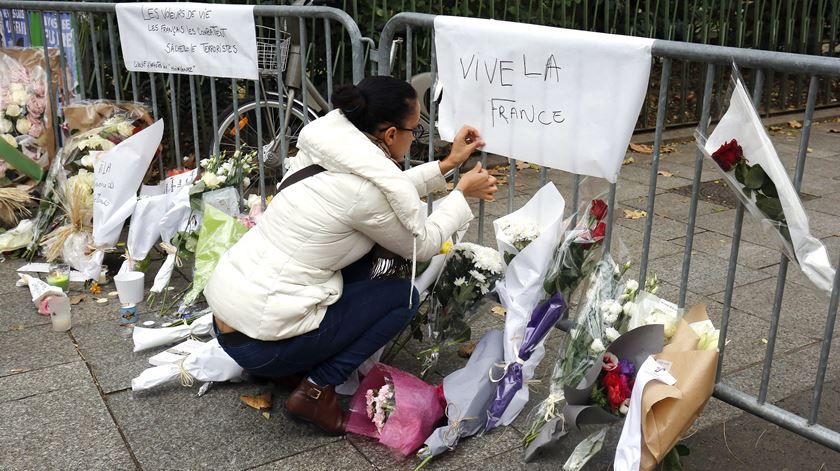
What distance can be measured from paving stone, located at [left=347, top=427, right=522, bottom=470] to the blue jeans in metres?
0.27

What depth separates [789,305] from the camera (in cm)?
432

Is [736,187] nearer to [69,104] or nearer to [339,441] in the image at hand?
[339,441]

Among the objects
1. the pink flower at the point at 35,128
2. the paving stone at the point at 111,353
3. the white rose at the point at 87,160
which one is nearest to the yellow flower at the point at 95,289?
the paving stone at the point at 111,353

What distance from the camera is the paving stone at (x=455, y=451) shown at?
2961 mm

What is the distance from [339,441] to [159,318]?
155cm

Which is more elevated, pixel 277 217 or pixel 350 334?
pixel 277 217

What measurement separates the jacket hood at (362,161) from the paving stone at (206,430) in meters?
0.94

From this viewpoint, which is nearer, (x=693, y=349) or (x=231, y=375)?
(x=693, y=349)

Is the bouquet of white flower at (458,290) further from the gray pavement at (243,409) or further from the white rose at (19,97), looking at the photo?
the white rose at (19,97)

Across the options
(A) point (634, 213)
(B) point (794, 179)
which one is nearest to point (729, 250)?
(A) point (634, 213)

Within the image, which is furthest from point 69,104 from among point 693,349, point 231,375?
point 693,349

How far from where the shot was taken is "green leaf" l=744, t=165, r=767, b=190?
2449 mm

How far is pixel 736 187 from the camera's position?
99.1 inches

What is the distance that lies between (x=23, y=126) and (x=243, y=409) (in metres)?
3.12
